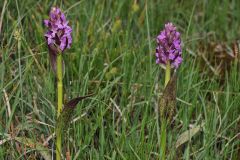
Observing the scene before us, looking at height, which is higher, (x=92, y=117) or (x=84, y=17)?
(x=84, y=17)

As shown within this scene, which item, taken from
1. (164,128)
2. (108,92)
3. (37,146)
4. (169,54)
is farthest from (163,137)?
(108,92)

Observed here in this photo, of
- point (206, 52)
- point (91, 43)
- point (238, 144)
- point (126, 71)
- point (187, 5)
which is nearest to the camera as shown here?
point (238, 144)

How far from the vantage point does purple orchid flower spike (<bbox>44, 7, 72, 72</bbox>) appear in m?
1.86

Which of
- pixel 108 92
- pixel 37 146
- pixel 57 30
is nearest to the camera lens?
pixel 57 30

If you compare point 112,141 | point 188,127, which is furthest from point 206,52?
point 112,141

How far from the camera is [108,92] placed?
2543 millimetres

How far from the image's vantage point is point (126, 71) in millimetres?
2545

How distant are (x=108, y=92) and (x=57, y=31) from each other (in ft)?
2.33

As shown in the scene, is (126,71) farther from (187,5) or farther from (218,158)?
(187,5)

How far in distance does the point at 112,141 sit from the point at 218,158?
16.3 inches

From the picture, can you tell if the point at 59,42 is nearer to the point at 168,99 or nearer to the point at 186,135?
the point at 168,99

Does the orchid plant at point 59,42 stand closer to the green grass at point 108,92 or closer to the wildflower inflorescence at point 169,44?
the green grass at point 108,92

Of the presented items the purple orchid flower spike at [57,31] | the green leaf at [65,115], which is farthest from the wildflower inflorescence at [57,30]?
the green leaf at [65,115]

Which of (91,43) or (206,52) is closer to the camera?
(91,43)
